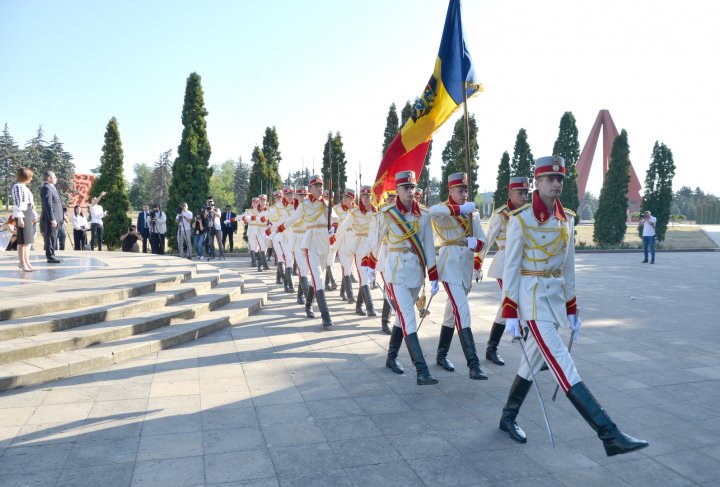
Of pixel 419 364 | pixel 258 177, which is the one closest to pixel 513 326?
pixel 419 364

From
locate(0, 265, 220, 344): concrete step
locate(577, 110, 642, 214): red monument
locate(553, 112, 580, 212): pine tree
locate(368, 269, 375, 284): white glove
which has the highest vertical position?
locate(577, 110, 642, 214): red monument

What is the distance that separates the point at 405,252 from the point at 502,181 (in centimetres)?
2623

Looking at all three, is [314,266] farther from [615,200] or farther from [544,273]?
[615,200]

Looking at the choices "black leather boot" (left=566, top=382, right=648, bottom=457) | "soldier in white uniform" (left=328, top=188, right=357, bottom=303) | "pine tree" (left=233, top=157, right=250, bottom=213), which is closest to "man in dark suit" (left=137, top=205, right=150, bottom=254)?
"soldier in white uniform" (left=328, top=188, right=357, bottom=303)

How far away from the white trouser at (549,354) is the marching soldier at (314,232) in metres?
4.66

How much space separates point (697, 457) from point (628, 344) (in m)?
3.82

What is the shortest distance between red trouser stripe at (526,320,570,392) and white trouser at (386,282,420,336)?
1.70 m

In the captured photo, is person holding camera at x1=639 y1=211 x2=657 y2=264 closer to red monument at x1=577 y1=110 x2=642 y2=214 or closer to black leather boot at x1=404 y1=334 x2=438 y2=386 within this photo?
black leather boot at x1=404 y1=334 x2=438 y2=386

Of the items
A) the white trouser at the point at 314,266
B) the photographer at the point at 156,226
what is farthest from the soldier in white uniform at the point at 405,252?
the photographer at the point at 156,226

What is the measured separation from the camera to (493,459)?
149 inches

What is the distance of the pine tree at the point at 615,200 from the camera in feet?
97.5

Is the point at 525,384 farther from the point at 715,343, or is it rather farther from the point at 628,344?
the point at 715,343

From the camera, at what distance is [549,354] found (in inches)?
154

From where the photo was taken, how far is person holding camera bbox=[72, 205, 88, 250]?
18.2 meters
